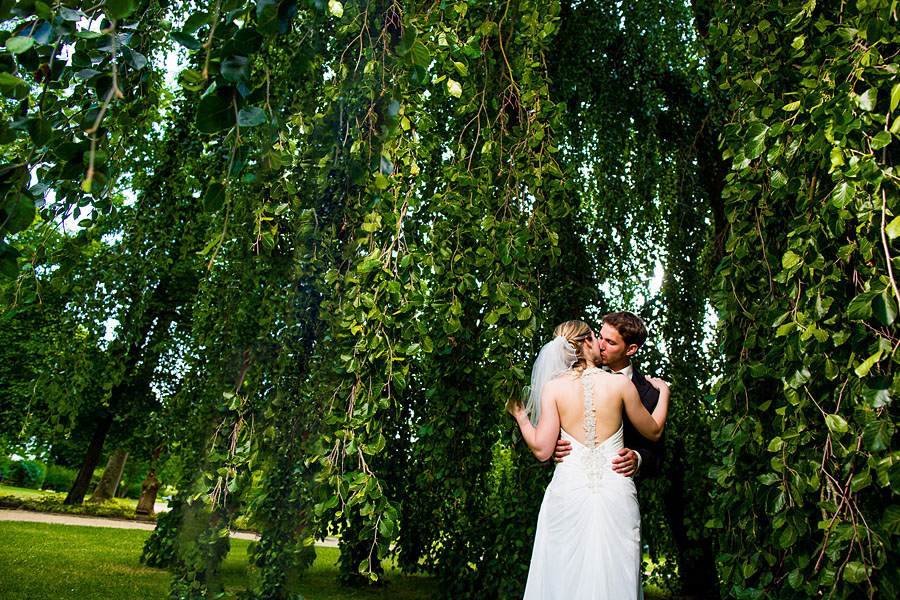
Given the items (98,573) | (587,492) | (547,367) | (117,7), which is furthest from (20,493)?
(117,7)

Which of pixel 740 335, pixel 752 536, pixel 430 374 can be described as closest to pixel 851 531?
pixel 752 536

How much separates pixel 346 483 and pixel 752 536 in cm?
113

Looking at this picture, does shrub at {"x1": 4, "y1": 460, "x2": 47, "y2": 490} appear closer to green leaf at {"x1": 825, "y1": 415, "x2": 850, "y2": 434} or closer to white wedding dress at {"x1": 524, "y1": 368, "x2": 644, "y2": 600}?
white wedding dress at {"x1": 524, "y1": 368, "x2": 644, "y2": 600}

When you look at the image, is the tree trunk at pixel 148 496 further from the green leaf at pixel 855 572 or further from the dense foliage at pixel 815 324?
the green leaf at pixel 855 572

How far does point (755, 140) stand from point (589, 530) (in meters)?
1.58

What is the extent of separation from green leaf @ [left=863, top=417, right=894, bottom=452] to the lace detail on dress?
50.6 inches

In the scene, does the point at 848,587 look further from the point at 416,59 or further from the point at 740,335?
the point at 416,59

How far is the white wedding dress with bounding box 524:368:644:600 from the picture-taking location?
2.36 meters

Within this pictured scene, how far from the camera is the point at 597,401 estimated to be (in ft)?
8.48

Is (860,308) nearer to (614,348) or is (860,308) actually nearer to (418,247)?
(418,247)

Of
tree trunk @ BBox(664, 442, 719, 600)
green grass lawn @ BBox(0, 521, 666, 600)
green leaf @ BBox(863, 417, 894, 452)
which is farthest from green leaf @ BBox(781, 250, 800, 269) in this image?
tree trunk @ BBox(664, 442, 719, 600)

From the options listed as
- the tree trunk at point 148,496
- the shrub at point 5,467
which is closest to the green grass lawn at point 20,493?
the shrub at point 5,467

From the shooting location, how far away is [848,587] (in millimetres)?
1427

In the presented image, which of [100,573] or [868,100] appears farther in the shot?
[100,573]
